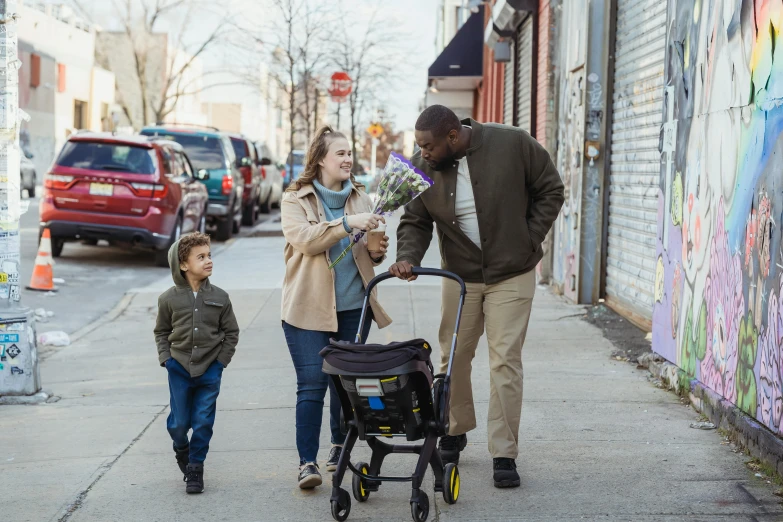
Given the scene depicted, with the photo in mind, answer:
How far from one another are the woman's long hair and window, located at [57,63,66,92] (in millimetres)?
49912

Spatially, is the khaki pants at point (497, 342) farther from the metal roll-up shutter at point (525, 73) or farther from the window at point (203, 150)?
the window at point (203, 150)

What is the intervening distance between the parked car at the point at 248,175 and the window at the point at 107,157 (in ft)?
24.1

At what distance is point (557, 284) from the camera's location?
12.2 meters

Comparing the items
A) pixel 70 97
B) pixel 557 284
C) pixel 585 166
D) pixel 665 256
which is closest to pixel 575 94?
pixel 585 166

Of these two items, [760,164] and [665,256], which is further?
[665,256]

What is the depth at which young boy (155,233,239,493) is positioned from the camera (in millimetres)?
5203

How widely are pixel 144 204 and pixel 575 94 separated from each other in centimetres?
656

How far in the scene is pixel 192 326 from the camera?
5.20 m

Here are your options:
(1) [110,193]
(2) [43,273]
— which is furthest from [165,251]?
(2) [43,273]

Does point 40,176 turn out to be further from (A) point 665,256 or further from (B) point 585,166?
(A) point 665,256

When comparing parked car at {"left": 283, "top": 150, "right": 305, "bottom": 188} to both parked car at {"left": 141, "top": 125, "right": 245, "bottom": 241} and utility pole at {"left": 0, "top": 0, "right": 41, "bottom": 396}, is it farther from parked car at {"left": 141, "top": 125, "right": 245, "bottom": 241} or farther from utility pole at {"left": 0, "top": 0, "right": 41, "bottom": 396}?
utility pole at {"left": 0, "top": 0, "right": 41, "bottom": 396}

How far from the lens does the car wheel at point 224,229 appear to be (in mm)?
20109

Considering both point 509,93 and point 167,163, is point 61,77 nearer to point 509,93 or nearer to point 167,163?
point 509,93

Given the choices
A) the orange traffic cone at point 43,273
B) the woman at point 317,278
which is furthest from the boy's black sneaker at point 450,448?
the orange traffic cone at point 43,273
